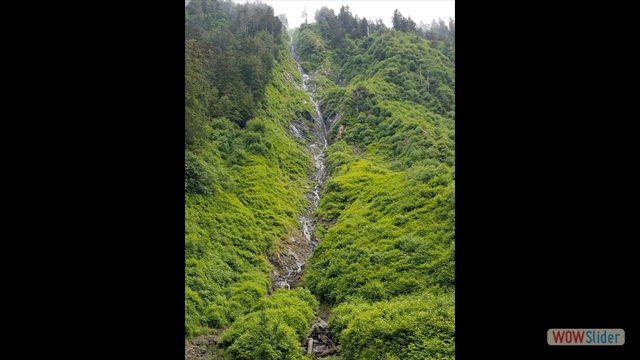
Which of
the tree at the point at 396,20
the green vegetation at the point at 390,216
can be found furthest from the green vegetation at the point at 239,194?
the tree at the point at 396,20

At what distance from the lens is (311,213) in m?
33.3

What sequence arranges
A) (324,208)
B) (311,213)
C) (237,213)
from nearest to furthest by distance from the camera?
(237,213) < (324,208) < (311,213)

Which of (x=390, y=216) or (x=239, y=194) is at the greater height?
(x=239, y=194)

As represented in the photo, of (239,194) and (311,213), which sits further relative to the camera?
(311,213)

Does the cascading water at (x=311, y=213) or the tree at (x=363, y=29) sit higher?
the tree at (x=363, y=29)

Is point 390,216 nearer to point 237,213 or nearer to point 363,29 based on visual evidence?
point 237,213

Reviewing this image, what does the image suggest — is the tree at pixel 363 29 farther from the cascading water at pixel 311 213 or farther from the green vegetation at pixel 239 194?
the green vegetation at pixel 239 194

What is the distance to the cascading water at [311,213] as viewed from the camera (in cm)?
2300

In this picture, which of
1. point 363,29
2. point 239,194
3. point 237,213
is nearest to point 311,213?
point 239,194

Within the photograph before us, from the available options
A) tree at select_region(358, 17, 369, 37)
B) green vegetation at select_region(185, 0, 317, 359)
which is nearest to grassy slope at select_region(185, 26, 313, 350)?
green vegetation at select_region(185, 0, 317, 359)
